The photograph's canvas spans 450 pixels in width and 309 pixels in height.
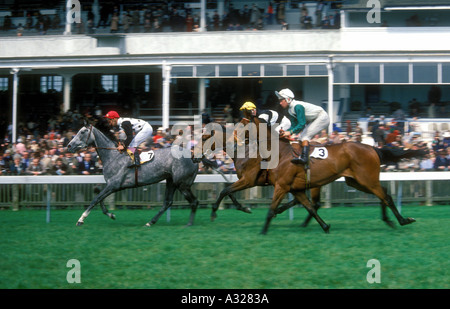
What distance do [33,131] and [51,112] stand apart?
164cm

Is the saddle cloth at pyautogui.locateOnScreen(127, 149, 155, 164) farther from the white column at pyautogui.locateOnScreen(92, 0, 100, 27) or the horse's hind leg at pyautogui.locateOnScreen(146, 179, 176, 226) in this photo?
the white column at pyautogui.locateOnScreen(92, 0, 100, 27)

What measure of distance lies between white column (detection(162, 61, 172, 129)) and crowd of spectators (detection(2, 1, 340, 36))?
1917mm

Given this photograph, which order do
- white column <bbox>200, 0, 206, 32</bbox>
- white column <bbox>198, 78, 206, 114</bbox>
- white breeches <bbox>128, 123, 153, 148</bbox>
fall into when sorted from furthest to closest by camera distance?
white column <bbox>200, 0, 206, 32</bbox>
white column <bbox>198, 78, 206, 114</bbox>
white breeches <bbox>128, 123, 153, 148</bbox>

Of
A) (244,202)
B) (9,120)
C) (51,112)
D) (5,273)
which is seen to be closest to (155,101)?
(51,112)

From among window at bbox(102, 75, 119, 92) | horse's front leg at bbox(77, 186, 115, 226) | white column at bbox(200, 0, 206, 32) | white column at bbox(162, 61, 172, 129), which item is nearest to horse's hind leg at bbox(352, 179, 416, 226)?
horse's front leg at bbox(77, 186, 115, 226)

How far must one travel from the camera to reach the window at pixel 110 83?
893 inches

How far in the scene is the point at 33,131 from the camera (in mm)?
20125

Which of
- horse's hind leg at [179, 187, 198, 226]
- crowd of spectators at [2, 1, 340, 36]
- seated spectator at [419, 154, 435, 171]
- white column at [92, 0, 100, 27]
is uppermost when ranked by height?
white column at [92, 0, 100, 27]

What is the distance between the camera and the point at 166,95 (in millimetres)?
19875

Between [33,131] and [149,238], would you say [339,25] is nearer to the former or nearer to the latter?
[33,131]

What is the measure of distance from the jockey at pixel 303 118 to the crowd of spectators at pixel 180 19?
1219 cm

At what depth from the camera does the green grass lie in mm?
5680

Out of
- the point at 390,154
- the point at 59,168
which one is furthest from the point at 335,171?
the point at 59,168

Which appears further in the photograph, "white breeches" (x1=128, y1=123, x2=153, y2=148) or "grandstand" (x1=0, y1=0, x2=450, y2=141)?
"grandstand" (x1=0, y1=0, x2=450, y2=141)
